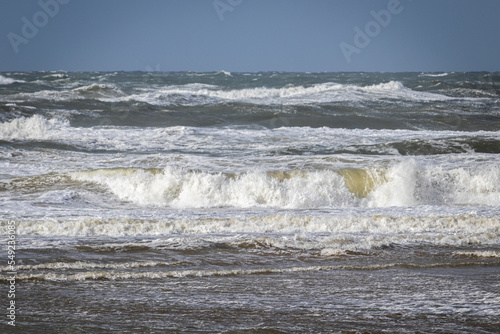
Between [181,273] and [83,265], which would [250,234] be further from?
[83,265]

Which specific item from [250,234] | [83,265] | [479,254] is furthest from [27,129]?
[479,254]

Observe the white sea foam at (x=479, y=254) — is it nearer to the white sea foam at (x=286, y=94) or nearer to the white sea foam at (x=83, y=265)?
the white sea foam at (x=83, y=265)

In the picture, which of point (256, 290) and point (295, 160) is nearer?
point (256, 290)

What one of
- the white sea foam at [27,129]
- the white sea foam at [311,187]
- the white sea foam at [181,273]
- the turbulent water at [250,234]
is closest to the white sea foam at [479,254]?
the turbulent water at [250,234]

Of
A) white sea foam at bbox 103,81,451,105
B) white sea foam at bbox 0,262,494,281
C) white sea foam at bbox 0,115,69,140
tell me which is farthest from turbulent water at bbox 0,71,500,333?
white sea foam at bbox 103,81,451,105

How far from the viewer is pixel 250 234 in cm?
754

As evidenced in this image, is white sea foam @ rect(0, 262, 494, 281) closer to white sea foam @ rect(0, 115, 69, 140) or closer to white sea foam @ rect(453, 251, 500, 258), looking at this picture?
white sea foam @ rect(453, 251, 500, 258)

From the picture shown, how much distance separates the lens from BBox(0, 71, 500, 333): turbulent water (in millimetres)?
4594

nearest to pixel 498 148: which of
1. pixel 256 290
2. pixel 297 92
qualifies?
pixel 256 290

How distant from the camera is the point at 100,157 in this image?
1490 centimetres

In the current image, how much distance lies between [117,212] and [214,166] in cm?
386

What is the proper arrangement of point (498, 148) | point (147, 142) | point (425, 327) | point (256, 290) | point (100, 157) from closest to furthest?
point (425, 327) → point (256, 290) → point (100, 157) → point (498, 148) → point (147, 142)

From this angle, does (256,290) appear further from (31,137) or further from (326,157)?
(31,137)

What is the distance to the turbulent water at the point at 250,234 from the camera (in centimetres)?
459
